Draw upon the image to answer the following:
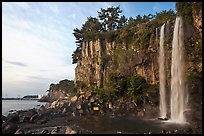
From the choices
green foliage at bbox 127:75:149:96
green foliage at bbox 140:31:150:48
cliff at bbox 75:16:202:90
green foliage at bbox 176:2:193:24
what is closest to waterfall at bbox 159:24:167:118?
cliff at bbox 75:16:202:90

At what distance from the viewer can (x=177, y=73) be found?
91.0 ft

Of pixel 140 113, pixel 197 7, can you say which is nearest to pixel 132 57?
pixel 140 113

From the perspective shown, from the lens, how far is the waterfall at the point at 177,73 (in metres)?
25.9

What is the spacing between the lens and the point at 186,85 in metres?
25.6

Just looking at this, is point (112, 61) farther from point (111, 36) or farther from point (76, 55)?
point (76, 55)

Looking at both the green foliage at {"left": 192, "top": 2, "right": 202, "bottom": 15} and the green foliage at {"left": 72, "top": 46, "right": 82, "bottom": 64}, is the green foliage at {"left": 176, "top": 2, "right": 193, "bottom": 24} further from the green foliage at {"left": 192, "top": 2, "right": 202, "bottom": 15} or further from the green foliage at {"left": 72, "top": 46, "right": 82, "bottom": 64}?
the green foliage at {"left": 72, "top": 46, "right": 82, "bottom": 64}

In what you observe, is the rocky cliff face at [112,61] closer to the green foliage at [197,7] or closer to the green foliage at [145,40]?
the green foliage at [145,40]

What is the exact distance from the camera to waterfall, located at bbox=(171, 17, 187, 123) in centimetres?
2589

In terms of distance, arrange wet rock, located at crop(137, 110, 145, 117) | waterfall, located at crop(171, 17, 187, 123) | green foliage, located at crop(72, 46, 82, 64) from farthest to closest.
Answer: green foliage, located at crop(72, 46, 82, 64), wet rock, located at crop(137, 110, 145, 117), waterfall, located at crop(171, 17, 187, 123)

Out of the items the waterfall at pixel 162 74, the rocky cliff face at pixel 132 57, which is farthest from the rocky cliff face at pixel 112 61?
the waterfall at pixel 162 74

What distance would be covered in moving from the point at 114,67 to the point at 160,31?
39.2ft

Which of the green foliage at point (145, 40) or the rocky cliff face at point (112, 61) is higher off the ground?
the green foliage at point (145, 40)

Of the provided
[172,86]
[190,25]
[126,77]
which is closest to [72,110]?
[126,77]

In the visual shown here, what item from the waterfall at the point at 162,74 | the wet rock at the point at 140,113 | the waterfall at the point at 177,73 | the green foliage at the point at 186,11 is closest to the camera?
the waterfall at the point at 177,73
